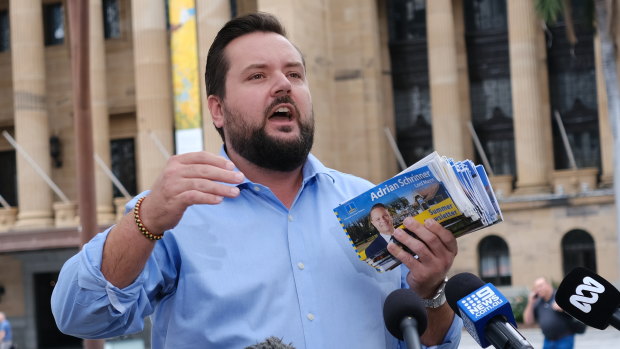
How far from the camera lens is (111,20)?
4738cm

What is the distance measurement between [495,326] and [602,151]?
3839cm

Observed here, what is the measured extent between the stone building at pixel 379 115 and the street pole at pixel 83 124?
76.2ft

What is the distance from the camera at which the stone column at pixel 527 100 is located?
39.7m

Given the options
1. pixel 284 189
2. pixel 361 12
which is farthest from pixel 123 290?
pixel 361 12

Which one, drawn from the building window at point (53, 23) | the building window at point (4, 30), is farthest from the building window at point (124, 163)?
the building window at point (4, 30)

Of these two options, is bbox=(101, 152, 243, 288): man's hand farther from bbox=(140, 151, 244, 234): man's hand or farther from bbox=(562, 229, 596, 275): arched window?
bbox=(562, 229, 596, 275): arched window

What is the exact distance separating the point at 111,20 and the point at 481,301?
151 ft

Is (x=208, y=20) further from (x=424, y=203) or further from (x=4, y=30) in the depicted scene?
(x=424, y=203)

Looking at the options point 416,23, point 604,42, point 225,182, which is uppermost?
point 416,23

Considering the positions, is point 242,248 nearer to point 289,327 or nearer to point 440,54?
point 289,327

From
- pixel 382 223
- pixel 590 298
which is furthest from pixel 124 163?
pixel 590 298

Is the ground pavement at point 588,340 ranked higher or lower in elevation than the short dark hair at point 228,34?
lower

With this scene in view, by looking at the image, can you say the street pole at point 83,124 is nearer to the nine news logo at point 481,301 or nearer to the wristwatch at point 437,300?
the wristwatch at point 437,300

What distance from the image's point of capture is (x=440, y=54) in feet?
136
